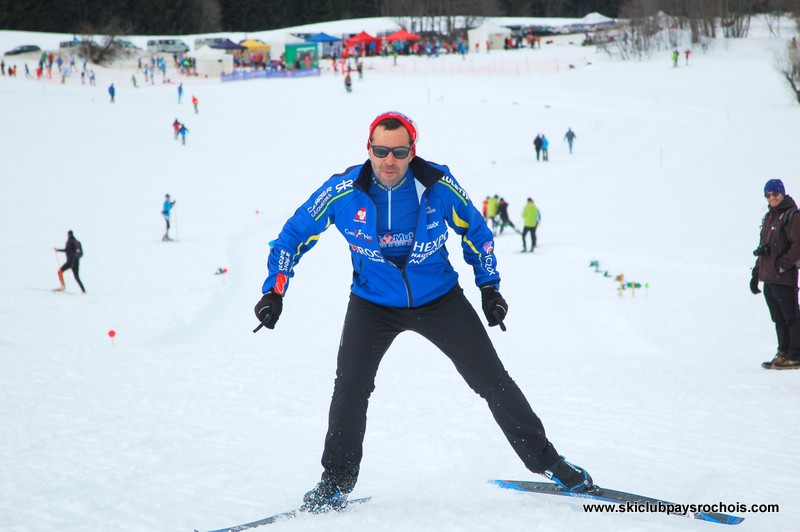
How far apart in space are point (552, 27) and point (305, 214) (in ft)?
276

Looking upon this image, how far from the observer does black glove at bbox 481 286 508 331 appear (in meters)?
3.72

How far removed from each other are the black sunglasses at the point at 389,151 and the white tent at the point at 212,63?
5761 cm

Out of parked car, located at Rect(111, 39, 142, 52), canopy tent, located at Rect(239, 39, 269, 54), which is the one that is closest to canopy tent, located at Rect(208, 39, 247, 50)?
canopy tent, located at Rect(239, 39, 269, 54)

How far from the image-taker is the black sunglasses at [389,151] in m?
3.53

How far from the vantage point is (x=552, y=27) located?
81.9 meters

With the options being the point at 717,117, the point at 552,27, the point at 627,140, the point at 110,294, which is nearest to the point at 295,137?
the point at 627,140

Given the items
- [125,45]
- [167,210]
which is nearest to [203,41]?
[125,45]

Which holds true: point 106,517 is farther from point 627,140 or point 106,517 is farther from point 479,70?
point 479,70

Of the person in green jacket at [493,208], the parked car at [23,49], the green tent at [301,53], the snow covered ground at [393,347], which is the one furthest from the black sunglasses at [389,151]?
the parked car at [23,49]

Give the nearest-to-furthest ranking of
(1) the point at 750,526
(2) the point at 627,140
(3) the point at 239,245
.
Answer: (1) the point at 750,526
(3) the point at 239,245
(2) the point at 627,140

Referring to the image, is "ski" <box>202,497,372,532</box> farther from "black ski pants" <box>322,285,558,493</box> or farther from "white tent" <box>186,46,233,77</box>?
"white tent" <box>186,46,233,77</box>

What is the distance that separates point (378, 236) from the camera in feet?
11.9

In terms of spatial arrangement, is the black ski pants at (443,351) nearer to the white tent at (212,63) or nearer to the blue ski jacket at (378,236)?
the blue ski jacket at (378,236)

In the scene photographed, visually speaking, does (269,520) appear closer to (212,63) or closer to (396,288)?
(396,288)
